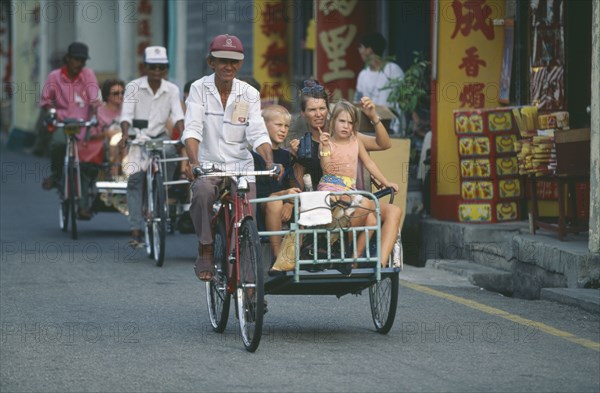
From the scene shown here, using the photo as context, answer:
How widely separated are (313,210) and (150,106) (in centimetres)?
665

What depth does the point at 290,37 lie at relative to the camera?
87.2 feet

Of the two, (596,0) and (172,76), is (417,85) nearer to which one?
(596,0)

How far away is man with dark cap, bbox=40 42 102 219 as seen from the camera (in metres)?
17.1

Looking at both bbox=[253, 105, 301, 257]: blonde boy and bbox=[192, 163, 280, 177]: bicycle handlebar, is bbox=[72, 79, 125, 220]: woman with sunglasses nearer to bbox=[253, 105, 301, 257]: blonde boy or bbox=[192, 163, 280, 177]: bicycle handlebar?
bbox=[253, 105, 301, 257]: blonde boy

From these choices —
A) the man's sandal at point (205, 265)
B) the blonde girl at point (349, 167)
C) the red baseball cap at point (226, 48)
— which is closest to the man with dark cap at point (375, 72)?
the red baseball cap at point (226, 48)

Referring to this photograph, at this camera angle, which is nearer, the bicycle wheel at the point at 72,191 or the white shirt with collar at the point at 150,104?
the white shirt with collar at the point at 150,104

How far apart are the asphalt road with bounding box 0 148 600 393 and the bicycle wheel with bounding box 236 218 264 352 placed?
0.45 feet

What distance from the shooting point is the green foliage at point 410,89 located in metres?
17.0

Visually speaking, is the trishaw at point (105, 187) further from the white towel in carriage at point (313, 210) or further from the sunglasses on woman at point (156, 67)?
the white towel in carriage at point (313, 210)

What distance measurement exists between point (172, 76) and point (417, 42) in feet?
40.5

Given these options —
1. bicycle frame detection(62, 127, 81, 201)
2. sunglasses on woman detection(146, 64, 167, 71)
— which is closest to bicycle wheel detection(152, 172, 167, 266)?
sunglasses on woman detection(146, 64, 167, 71)

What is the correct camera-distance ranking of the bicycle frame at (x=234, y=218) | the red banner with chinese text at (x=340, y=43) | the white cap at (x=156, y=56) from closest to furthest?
the bicycle frame at (x=234, y=218), the white cap at (x=156, y=56), the red banner with chinese text at (x=340, y=43)

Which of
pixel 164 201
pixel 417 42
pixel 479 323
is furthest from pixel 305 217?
pixel 417 42

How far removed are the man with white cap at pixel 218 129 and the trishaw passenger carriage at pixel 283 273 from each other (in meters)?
0.29
